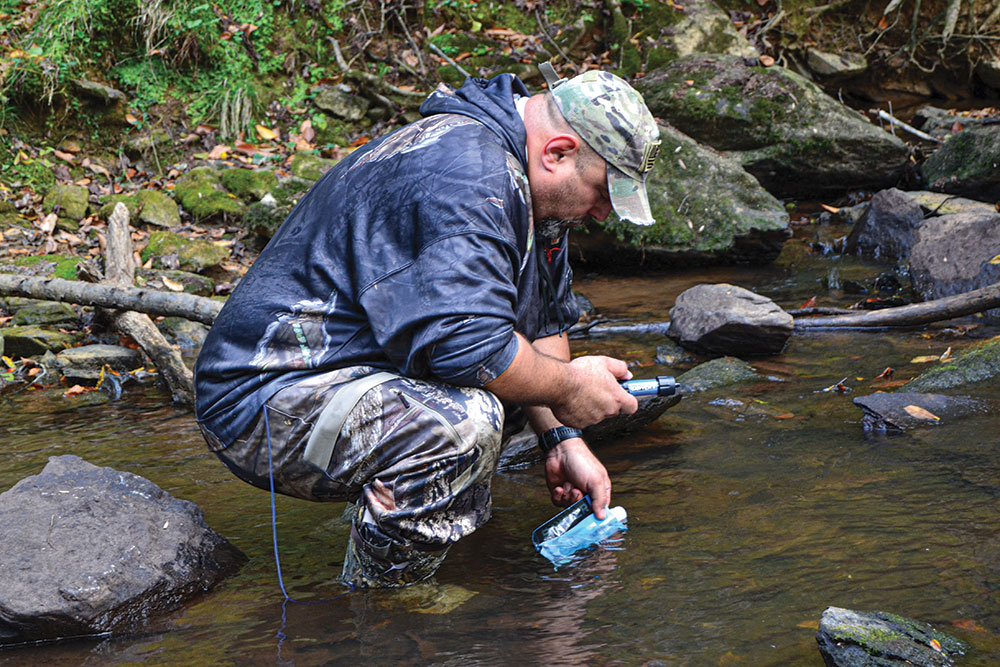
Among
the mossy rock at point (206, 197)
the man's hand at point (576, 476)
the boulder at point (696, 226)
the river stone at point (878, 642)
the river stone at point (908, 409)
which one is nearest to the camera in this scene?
the river stone at point (878, 642)

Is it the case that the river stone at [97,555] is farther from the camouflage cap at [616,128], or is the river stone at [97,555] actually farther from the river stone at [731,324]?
the river stone at [731,324]

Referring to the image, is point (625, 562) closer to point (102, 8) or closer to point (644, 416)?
point (644, 416)

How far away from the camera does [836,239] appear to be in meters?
8.63

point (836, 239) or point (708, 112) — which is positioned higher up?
point (708, 112)

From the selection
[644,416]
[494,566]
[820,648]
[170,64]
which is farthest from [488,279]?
[170,64]

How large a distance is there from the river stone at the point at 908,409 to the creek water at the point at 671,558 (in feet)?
0.28

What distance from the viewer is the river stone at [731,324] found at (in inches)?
212

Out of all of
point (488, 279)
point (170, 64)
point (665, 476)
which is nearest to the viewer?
point (488, 279)

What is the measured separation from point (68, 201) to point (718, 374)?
263 inches

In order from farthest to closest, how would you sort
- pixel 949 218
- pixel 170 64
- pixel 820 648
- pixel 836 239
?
1. pixel 170 64
2. pixel 836 239
3. pixel 949 218
4. pixel 820 648

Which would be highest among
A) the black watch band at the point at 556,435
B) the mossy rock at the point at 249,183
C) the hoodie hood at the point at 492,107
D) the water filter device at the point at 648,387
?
the hoodie hood at the point at 492,107

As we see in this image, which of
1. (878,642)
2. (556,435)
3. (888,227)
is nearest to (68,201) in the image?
(556,435)

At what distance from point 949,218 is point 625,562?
16.4ft

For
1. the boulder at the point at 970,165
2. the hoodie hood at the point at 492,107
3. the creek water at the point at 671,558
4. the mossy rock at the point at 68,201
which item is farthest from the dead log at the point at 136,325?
the boulder at the point at 970,165
